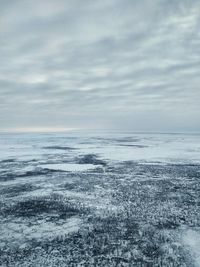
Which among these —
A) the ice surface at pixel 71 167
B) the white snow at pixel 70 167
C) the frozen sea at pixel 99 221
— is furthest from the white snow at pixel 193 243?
the white snow at pixel 70 167

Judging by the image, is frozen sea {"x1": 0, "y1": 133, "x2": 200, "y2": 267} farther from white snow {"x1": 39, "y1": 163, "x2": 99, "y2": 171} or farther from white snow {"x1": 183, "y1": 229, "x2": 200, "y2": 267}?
white snow {"x1": 39, "y1": 163, "x2": 99, "y2": 171}

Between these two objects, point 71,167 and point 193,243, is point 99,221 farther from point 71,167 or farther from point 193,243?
point 71,167

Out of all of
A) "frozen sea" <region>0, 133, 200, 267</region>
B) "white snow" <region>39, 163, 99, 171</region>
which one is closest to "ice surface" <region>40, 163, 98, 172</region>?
"white snow" <region>39, 163, 99, 171</region>

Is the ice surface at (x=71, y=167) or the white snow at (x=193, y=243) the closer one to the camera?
the white snow at (x=193, y=243)

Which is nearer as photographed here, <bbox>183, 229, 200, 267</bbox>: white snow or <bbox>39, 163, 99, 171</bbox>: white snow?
<bbox>183, 229, 200, 267</bbox>: white snow

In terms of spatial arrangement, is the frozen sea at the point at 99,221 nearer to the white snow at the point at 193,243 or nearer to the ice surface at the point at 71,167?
the white snow at the point at 193,243

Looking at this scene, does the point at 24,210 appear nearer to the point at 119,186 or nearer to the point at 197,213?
the point at 119,186

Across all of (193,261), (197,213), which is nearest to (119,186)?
(197,213)

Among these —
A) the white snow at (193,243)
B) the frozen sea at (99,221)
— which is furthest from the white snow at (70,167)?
the white snow at (193,243)

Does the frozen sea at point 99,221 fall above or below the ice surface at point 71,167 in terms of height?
below

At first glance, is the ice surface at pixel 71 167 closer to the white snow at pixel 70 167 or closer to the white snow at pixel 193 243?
the white snow at pixel 70 167

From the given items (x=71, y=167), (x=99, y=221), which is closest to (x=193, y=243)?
(x=99, y=221)
